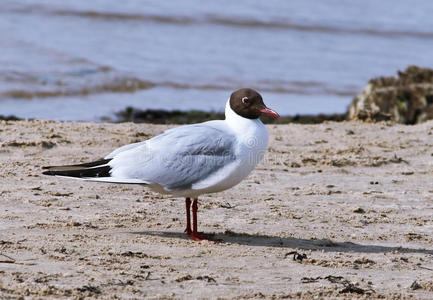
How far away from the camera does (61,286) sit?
4.21m

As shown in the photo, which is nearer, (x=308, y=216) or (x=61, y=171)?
(x=61, y=171)

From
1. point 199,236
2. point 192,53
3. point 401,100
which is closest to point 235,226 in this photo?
point 199,236

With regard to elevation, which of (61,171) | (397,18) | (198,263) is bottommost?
(198,263)

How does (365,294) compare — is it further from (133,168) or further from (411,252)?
(133,168)

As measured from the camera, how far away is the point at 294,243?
217 inches

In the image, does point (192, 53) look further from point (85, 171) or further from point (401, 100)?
point (85, 171)

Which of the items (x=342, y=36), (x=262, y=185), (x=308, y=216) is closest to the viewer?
(x=308, y=216)

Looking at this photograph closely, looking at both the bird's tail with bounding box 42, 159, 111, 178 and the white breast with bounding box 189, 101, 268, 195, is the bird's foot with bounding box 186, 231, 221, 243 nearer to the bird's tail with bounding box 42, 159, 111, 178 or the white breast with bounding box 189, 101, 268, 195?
the white breast with bounding box 189, 101, 268, 195

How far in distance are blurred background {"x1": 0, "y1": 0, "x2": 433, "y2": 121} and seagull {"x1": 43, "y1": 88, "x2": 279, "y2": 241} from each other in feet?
18.4

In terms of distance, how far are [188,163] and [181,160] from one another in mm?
52

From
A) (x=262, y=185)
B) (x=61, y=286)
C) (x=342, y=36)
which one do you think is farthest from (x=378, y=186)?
(x=342, y=36)

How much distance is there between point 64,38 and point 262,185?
1116cm

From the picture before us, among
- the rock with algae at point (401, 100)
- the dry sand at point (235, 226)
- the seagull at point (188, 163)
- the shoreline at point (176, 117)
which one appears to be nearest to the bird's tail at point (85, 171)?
the seagull at point (188, 163)

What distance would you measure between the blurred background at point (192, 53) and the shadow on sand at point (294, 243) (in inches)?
226
